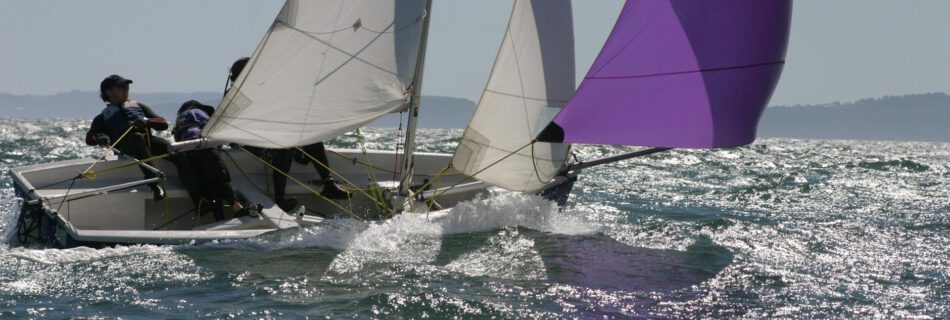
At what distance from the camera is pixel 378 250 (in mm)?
8086

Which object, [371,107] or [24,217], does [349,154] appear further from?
[24,217]

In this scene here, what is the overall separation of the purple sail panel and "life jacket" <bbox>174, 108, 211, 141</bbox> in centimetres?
304

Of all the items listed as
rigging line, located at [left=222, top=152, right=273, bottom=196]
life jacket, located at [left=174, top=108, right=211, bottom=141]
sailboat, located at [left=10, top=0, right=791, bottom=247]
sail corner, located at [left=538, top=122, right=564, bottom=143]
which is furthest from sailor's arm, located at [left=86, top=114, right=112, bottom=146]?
sail corner, located at [left=538, top=122, right=564, bottom=143]

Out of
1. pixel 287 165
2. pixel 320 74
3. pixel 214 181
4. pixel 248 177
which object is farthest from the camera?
pixel 248 177

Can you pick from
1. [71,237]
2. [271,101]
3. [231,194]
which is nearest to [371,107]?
[271,101]

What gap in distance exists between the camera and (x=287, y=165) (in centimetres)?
978

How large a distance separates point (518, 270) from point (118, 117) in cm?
378

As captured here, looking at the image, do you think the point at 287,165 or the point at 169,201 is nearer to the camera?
the point at 169,201

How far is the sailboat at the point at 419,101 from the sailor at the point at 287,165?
0.14 m

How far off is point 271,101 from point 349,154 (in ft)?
8.29

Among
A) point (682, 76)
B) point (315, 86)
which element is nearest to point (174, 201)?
point (315, 86)

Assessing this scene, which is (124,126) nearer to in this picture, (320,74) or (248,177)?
(248,177)

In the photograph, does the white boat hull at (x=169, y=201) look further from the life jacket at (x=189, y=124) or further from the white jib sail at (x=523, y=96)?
the white jib sail at (x=523, y=96)

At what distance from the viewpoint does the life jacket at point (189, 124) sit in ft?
29.6
